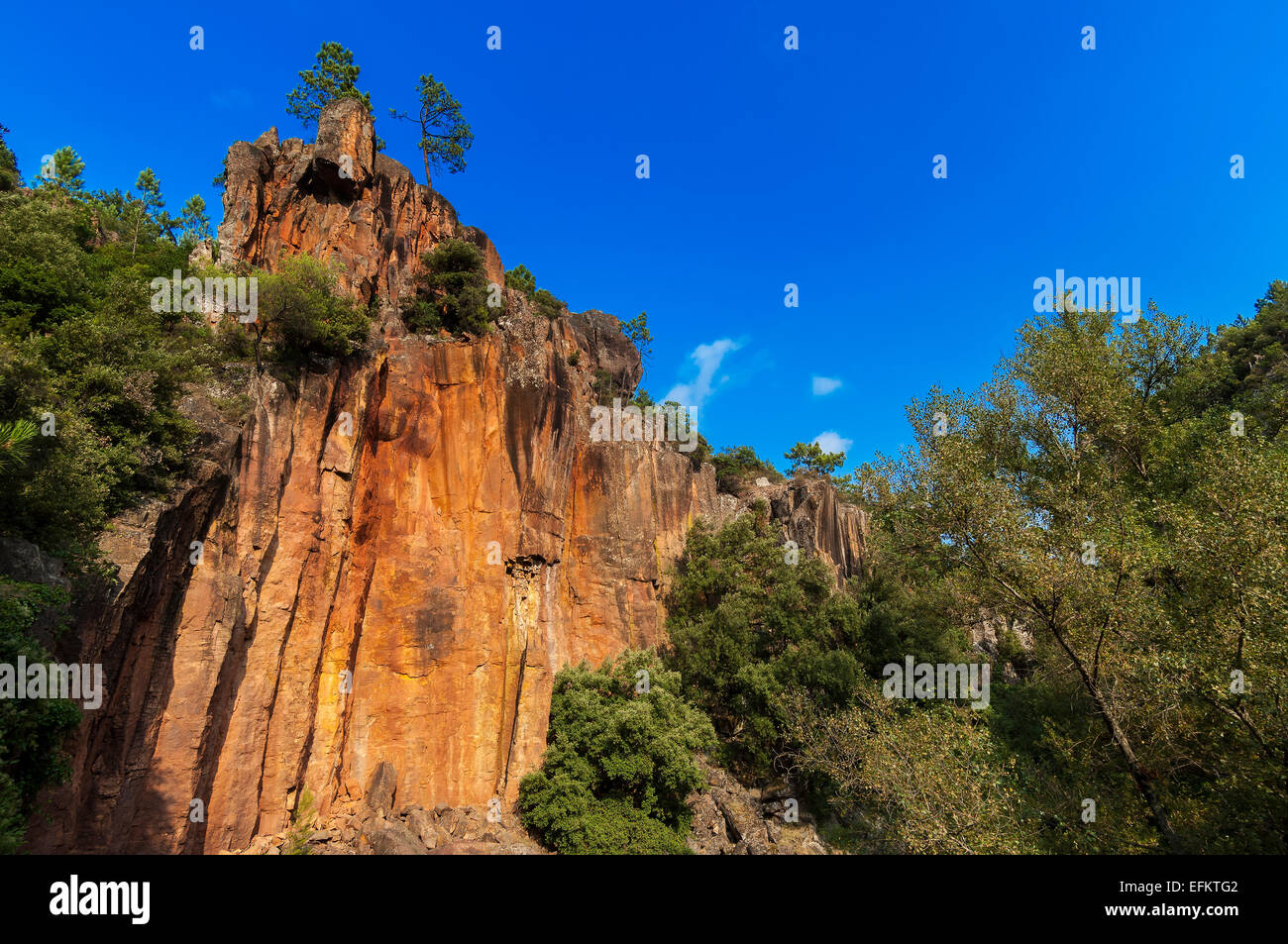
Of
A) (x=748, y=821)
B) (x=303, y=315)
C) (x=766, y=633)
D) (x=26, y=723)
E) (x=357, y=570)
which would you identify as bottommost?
(x=748, y=821)

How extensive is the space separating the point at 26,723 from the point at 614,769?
A: 637 inches

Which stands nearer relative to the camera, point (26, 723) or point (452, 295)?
point (26, 723)

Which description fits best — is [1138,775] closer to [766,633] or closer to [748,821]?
[748,821]

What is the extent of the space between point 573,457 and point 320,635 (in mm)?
14765

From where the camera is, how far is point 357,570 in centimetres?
2050

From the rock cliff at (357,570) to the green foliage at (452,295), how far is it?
1190 mm

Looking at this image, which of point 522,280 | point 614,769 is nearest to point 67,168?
point 522,280

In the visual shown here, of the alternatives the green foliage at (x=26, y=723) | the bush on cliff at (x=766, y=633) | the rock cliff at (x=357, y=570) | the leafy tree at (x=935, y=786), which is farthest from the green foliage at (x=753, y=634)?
the green foliage at (x=26, y=723)

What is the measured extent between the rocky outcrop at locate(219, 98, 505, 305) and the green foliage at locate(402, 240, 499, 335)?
1104 millimetres

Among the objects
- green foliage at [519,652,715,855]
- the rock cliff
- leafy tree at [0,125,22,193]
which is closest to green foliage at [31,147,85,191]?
leafy tree at [0,125,22,193]

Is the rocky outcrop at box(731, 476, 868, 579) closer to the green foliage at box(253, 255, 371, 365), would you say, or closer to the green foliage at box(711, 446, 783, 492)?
the green foliage at box(711, 446, 783, 492)

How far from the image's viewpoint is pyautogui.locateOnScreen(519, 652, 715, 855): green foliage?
62.8ft
